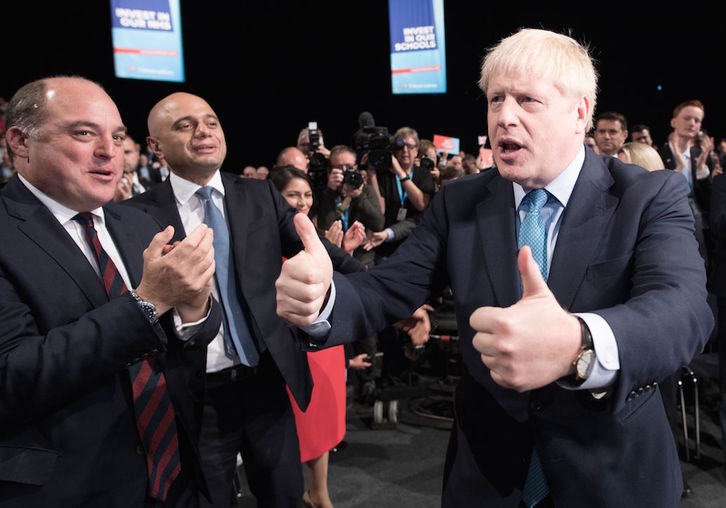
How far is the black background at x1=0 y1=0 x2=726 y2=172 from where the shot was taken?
11719mm

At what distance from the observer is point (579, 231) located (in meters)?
1.18

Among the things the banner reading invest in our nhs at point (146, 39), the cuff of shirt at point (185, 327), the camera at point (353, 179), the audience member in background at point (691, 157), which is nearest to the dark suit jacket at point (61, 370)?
the cuff of shirt at point (185, 327)

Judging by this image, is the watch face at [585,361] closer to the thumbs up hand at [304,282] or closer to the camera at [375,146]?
the thumbs up hand at [304,282]

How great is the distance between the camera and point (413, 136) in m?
4.68

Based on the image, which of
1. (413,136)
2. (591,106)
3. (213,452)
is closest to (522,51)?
(591,106)

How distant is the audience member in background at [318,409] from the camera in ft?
9.14

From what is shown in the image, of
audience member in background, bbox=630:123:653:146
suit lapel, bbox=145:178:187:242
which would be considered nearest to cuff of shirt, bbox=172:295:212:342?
suit lapel, bbox=145:178:187:242

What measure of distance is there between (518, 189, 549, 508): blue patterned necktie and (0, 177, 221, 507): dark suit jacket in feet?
2.75

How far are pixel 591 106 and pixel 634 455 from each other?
0.71 metres

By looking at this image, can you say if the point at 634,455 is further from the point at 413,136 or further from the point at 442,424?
the point at 413,136

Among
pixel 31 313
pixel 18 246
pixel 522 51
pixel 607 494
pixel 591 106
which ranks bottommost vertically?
pixel 607 494

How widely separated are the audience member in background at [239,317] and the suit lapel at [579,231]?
1.21m

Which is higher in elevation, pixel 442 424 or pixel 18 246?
pixel 18 246

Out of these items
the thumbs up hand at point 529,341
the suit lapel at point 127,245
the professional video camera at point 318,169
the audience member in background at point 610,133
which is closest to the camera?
the thumbs up hand at point 529,341
